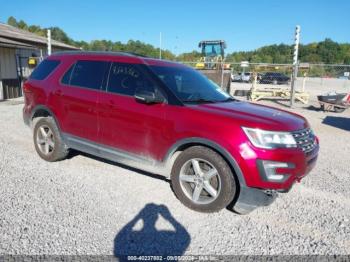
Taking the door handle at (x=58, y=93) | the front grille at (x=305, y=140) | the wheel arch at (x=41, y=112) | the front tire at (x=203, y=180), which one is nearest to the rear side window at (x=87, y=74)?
the door handle at (x=58, y=93)

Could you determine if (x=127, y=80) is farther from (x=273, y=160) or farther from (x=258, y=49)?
(x=258, y=49)

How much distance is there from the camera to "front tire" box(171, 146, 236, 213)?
147 inches

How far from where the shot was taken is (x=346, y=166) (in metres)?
5.97

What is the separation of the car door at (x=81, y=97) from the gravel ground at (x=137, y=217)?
70 cm

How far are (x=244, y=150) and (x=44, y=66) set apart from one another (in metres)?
4.03

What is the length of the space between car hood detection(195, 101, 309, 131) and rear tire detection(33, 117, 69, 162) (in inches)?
103

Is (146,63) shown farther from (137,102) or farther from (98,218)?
(98,218)

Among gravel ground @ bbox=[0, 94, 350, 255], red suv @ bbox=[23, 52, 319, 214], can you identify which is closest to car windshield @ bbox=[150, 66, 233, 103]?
red suv @ bbox=[23, 52, 319, 214]

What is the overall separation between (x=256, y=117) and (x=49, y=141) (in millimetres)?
3588

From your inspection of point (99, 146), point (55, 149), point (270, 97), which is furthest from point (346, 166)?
point (270, 97)

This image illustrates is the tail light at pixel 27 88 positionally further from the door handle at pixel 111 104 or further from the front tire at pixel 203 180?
the front tire at pixel 203 180

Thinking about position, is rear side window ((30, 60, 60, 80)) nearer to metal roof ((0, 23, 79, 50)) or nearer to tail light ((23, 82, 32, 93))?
tail light ((23, 82, 32, 93))

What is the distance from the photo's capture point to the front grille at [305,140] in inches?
146

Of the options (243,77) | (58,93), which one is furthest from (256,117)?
(243,77)
